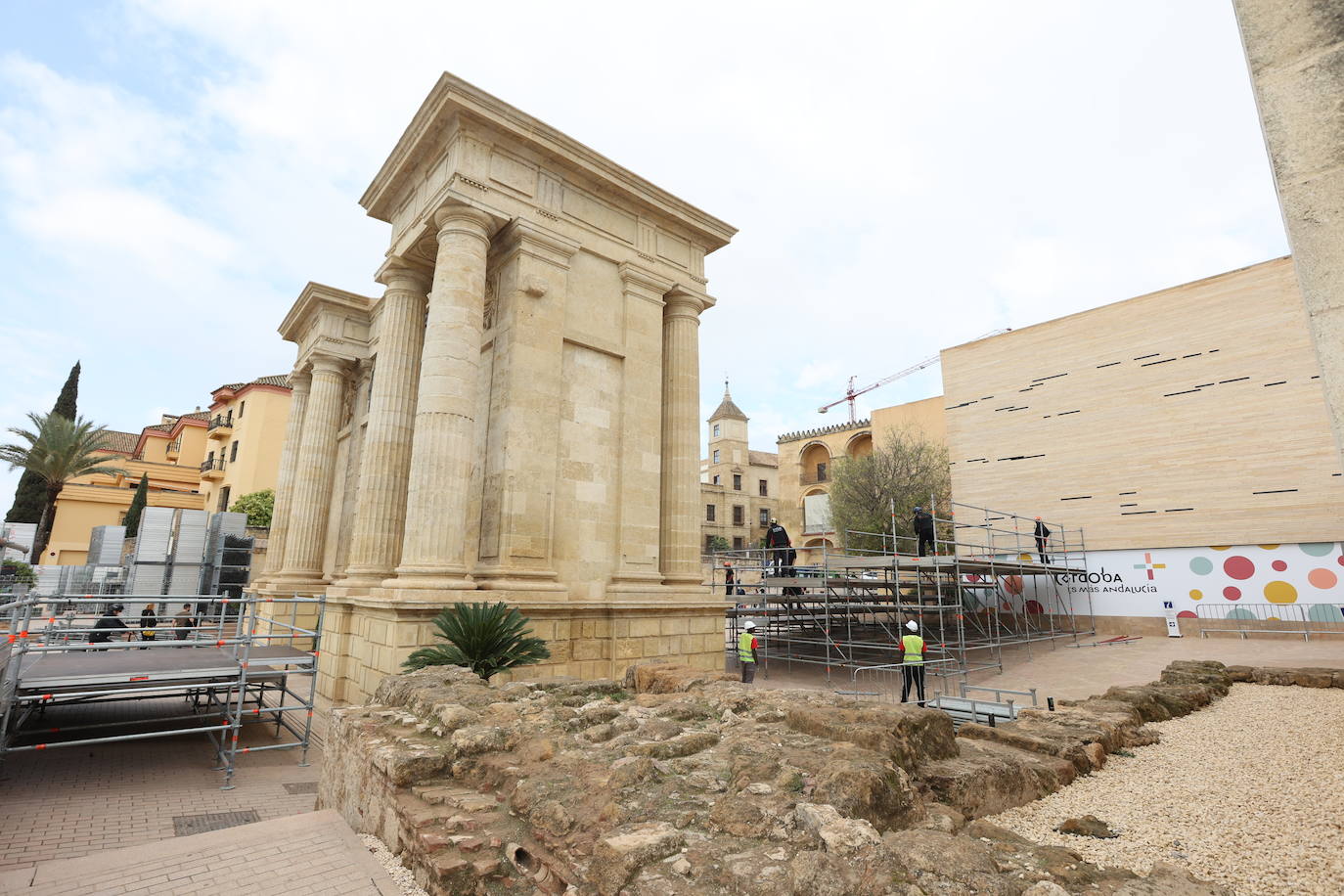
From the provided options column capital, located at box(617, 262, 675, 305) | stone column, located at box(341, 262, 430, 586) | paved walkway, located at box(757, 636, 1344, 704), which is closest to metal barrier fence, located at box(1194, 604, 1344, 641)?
paved walkway, located at box(757, 636, 1344, 704)

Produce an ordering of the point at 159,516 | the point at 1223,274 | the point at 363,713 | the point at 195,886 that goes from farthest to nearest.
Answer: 1. the point at 1223,274
2. the point at 159,516
3. the point at 363,713
4. the point at 195,886

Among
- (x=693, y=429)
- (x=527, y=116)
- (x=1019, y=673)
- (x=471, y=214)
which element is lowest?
(x=1019, y=673)

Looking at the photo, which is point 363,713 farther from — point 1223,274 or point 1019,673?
point 1223,274

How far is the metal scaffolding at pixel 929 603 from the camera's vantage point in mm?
15375

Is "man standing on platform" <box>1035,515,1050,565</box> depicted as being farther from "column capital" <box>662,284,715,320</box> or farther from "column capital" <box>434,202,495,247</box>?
"column capital" <box>434,202,495,247</box>

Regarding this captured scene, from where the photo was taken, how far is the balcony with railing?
3922cm

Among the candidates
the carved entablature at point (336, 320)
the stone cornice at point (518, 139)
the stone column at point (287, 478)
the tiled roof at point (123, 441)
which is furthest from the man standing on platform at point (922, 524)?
the tiled roof at point (123, 441)

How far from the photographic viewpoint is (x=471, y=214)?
37.3ft

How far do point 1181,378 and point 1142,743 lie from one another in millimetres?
19519

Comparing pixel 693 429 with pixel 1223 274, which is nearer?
pixel 693 429

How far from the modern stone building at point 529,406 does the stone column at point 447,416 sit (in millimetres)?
32

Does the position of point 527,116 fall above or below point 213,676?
above

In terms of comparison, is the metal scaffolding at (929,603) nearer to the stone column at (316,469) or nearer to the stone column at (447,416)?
the stone column at (447,416)

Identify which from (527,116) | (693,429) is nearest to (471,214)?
(527,116)
